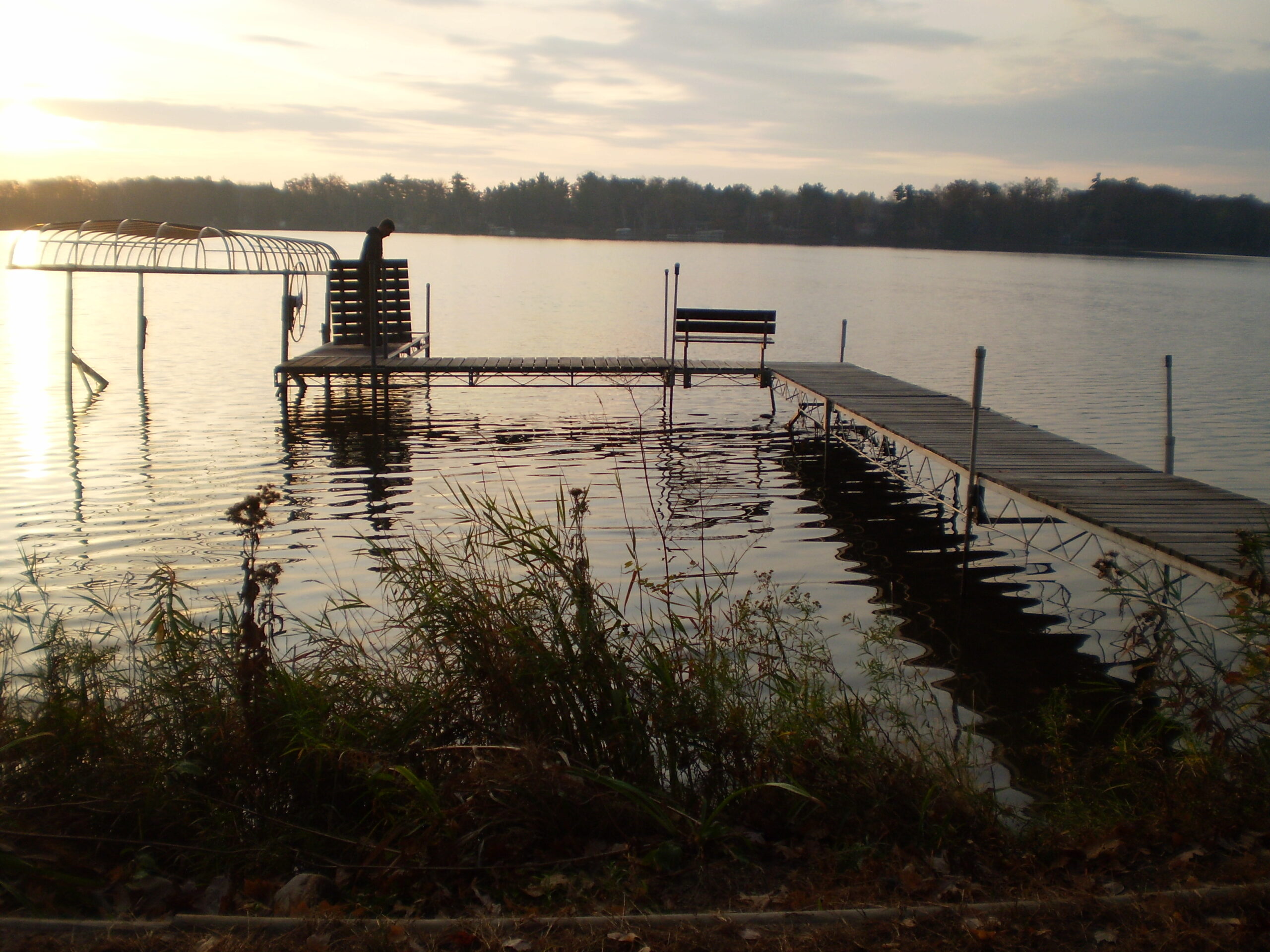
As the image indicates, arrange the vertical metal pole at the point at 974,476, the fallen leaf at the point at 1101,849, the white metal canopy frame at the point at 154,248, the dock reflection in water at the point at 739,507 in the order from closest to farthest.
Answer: the fallen leaf at the point at 1101,849 → the dock reflection in water at the point at 739,507 → the vertical metal pole at the point at 974,476 → the white metal canopy frame at the point at 154,248

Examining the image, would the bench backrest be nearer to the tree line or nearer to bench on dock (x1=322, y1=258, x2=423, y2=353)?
bench on dock (x1=322, y1=258, x2=423, y2=353)

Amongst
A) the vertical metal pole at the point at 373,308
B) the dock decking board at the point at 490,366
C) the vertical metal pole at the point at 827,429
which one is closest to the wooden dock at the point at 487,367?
the dock decking board at the point at 490,366

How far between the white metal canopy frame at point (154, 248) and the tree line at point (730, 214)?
65229 millimetres

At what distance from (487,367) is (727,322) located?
152 inches

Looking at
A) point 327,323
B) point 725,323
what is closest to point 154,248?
point 327,323

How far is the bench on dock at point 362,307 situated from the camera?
16.7 metres

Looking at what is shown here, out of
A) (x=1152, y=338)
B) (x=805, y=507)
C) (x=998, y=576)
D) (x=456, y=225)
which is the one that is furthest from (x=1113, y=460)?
(x=456, y=225)

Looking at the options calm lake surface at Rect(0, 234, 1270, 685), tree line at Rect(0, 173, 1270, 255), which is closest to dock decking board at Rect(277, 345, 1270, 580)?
calm lake surface at Rect(0, 234, 1270, 685)

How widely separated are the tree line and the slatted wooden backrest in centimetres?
6644

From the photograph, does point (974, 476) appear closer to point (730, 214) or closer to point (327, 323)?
point (327, 323)

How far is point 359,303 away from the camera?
16.8 meters

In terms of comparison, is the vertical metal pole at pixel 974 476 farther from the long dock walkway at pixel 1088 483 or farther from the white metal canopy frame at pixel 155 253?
the white metal canopy frame at pixel 155 253

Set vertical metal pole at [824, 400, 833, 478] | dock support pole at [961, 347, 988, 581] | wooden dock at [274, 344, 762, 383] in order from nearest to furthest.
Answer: dock support pole at [961, 347, 988, 581]
vertical metal pole at [824, 400, 833, 478]
wooden dock at [274, 344, 762, 383]

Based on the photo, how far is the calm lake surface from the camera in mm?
7867
